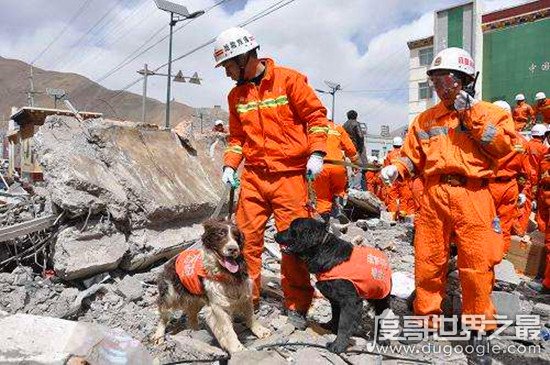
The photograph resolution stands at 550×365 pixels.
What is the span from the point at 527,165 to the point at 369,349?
4690 mm

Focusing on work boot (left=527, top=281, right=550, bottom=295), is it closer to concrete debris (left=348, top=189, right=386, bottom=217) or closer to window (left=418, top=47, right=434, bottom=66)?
concrete debris (left=348, top=189, right=386, bottom=217)

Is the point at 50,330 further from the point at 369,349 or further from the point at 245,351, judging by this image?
the point at 369,349

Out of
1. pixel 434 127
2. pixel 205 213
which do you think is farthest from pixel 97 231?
pixel 434 127

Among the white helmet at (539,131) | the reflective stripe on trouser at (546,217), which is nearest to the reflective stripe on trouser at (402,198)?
the white helmet at (539,131)

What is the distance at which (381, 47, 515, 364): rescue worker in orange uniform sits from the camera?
136 inches

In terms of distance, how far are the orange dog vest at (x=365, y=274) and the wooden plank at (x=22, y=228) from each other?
9.49ft

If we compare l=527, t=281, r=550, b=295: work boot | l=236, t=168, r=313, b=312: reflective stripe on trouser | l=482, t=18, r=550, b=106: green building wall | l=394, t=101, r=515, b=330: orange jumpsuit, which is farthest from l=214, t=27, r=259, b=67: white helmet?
l=482, t=18, r=550, b=106: green building wall

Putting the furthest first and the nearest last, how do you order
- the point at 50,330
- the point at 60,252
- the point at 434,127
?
the point at 60,252
the point at 434,127
the point at 50,330

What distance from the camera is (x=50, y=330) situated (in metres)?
2.99

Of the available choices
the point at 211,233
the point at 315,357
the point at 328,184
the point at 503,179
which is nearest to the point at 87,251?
the point at 211,233

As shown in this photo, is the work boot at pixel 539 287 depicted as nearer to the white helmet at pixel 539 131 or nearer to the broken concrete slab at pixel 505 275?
the broken concrete slab at pixel 505 275

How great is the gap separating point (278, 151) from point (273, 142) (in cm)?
9

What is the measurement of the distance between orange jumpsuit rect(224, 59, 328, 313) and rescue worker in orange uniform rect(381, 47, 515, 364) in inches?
35.8

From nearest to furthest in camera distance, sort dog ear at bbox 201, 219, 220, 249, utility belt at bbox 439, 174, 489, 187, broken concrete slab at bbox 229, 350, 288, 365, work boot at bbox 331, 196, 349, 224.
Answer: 1. broken concrete slab at bbox 229, 350, 288, 365
2. utility belt at bbox 439, 174, 489, 187
3. dog ear at bbox 201, 219, 220, 249
4. work boot at bbox 331, 196, 349, 224
